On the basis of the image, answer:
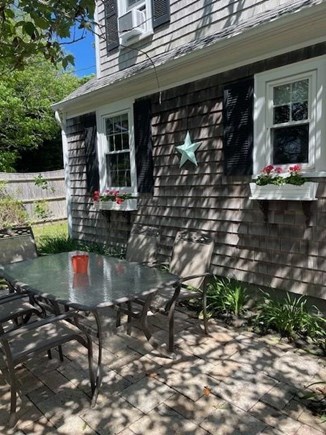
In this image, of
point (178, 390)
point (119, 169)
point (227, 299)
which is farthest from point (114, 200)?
point (178, 390)

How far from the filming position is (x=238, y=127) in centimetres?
399

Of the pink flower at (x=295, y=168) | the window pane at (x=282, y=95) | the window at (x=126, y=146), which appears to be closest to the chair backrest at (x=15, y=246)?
the window at (x=126, y=146)

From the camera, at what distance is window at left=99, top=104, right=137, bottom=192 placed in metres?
5.59

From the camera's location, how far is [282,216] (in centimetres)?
371

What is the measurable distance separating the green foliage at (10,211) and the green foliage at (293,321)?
790cm

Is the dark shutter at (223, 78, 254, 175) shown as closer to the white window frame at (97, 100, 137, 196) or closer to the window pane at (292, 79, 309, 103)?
the window pane at (292, 79, 309, 103)

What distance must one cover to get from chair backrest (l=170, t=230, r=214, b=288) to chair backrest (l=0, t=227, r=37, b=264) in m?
1.88

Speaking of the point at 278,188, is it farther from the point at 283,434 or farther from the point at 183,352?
the point at 283,434

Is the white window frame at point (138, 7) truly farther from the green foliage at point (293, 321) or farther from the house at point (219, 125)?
the green foliage at point (293, 321)

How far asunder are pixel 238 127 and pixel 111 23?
12.0 feet

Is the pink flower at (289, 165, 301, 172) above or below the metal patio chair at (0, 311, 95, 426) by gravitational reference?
above

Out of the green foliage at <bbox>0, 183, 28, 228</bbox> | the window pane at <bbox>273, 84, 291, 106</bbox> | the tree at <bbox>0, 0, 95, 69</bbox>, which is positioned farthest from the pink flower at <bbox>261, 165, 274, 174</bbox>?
the green foliage at <bbox>0, 183, 28, 228</bbox>

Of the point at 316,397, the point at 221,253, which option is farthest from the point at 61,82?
the point at 316,397

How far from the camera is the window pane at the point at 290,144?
358 centimetres
